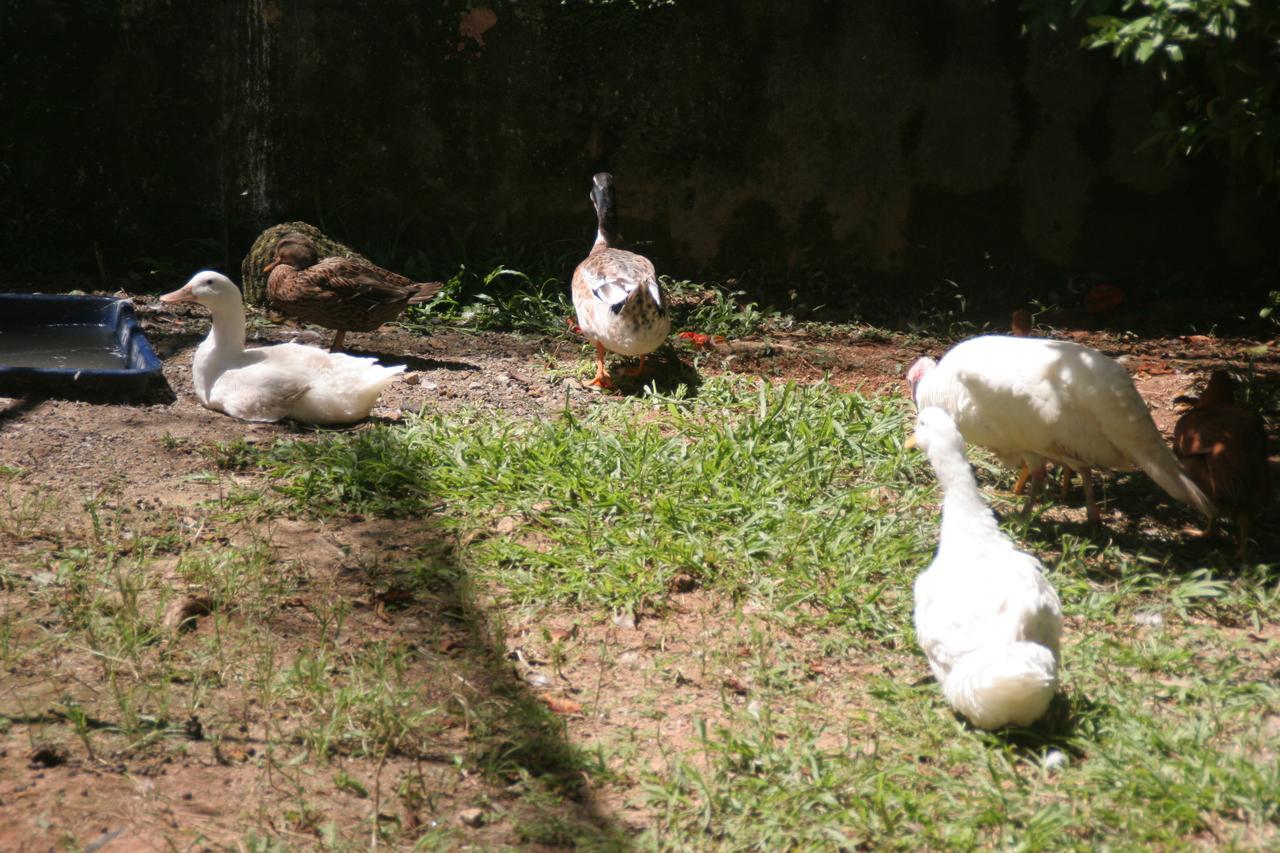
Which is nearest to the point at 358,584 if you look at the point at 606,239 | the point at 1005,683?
the point at 1005,683

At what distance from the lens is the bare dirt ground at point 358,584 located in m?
3.07

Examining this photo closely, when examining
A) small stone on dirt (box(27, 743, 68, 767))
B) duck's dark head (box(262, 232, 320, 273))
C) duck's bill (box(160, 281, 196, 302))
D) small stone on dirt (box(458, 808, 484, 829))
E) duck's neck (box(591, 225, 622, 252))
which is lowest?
small stone on dirt (box(458, 808, 484, 829))

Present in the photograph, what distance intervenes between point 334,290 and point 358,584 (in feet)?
9.92

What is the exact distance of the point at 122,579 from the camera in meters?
4.17

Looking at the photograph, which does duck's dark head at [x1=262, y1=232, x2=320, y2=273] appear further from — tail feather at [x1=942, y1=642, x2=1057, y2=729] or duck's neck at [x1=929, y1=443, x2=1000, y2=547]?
tail feather at [x1=942, y1=642, x2=1057, y2=729]

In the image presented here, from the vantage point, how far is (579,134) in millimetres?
8453

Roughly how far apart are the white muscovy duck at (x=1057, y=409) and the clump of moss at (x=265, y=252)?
4.05 metres

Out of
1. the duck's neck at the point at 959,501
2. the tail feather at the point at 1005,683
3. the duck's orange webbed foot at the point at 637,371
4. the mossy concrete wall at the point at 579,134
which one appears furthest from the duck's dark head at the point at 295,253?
the tail feather at the point at 1005,683

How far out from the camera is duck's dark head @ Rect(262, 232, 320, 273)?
7242 millimetres

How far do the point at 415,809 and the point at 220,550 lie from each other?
176 centimetres

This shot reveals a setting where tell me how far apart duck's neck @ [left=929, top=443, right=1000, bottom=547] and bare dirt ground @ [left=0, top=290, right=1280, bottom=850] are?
2.08 ft

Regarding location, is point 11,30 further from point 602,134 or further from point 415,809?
point 415,809

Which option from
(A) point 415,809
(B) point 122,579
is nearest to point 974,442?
(A) point 415,809

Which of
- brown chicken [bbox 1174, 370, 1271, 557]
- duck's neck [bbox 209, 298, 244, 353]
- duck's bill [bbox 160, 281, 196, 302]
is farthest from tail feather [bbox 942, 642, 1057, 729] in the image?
duck's bill [bbox 160, 281, 196, 302]
